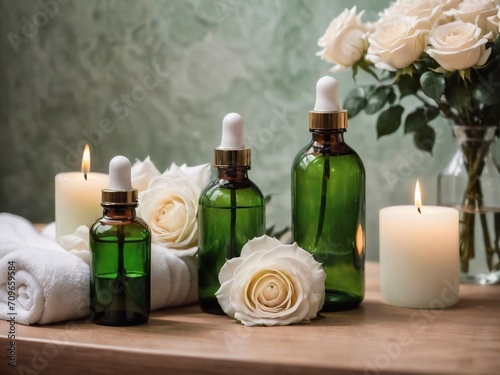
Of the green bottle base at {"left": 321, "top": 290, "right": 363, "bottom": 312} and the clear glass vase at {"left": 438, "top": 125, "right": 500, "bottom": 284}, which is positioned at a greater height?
the clear glass vase at {"left": 438, "top": 125, "right": 500, "bottom": 284}

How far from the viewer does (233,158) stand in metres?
0.98

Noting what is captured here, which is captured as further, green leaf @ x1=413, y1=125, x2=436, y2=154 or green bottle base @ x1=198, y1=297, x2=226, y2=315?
green leaf @ x1=413, y1=125, x2=436, y2=154

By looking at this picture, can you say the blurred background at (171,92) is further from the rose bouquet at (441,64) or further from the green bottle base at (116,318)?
the green bottle base at (116,318)

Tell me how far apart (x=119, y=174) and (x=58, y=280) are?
0.14 m

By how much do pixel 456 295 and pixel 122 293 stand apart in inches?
17.2

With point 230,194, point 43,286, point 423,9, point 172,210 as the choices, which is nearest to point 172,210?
point 172,210

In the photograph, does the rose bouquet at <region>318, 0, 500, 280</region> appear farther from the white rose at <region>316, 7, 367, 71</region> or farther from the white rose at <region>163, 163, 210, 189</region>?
the white rose at <region>163, 163, 210, 189</region>

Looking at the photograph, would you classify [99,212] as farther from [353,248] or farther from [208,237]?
[353,248]

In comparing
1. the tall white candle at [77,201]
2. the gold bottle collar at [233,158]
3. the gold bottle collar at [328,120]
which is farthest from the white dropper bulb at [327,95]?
the tall white candle at [77,201]

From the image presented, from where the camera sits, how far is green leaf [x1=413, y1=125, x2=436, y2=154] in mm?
1216

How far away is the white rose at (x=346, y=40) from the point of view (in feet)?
3.84

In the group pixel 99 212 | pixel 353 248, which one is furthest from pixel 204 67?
pixel 353 248

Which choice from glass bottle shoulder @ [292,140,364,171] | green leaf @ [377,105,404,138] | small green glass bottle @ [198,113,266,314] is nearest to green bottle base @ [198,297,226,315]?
small green glass bottle @ [198,113,266,314]

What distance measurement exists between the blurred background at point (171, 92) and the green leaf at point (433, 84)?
0.28 m
